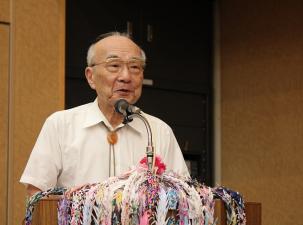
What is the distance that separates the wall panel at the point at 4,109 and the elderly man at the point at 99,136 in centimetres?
111

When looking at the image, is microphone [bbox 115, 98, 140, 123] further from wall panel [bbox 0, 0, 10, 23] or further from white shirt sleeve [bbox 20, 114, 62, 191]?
wall panel [bbox 0, 0, 10, 23]

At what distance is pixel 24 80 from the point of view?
365cm

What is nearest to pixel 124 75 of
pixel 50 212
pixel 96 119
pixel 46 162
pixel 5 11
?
pixel 96 119

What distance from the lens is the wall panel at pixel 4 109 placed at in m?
3.52

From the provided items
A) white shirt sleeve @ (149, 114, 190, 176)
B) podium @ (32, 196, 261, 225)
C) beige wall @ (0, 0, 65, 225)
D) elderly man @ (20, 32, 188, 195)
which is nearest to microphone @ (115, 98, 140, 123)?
podium @ (32, 196, 261, 225)

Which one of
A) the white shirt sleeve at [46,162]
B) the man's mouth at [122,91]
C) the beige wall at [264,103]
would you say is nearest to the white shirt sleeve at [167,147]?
the man's mouth at [122,91]

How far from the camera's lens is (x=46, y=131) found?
241cm

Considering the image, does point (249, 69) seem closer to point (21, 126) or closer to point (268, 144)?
point (268, 144)

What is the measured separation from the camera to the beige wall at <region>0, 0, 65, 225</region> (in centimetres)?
355

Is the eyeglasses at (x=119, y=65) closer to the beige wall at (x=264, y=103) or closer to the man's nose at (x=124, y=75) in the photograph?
the man's nose at (x=124, y=75)

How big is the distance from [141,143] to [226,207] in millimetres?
712

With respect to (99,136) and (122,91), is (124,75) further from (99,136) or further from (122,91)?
(99,136)

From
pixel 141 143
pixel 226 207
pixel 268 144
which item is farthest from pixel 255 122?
pixel 226 207

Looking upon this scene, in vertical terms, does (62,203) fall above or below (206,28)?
below
